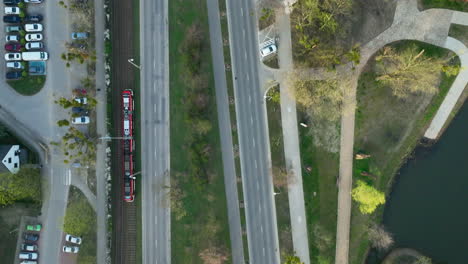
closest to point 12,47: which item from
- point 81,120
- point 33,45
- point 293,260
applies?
point 33,45

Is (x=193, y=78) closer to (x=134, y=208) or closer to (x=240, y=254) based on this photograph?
(x=134, y=208)

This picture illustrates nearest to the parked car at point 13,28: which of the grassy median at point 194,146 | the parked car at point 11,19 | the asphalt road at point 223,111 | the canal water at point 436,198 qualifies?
the parked car at point 11,19

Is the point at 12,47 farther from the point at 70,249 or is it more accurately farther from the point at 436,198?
the point at 436,198

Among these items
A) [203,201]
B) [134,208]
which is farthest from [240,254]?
[134,208]

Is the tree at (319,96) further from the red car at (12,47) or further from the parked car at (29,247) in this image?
the parked car at (29,247)

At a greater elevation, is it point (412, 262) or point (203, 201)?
point (203, 201)

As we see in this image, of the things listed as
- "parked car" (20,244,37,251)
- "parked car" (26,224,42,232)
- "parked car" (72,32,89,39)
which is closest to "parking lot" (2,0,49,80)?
"parked car" (72,32,89,39)
